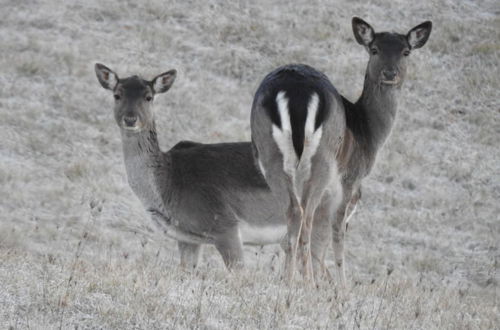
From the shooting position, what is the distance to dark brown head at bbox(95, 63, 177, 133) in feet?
31.1

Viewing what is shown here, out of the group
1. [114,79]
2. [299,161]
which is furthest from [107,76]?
[299,161]

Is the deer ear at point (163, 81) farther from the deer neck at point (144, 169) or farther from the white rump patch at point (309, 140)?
the white rump patch at point (309, 140)

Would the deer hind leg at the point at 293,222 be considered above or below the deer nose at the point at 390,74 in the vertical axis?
below

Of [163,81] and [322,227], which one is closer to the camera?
[322,227]

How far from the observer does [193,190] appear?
969 cm

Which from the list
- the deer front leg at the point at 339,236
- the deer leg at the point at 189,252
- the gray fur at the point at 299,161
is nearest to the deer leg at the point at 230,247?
the deer leg at the point at 189,252

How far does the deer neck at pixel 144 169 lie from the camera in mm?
9594

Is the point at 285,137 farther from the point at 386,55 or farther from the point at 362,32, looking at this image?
the point at 362,32

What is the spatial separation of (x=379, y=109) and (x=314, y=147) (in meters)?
1.95

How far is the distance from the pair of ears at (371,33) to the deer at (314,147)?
1.00ft

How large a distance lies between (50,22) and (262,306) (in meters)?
19.1

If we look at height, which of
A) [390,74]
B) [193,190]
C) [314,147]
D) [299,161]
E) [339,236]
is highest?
[390,74]

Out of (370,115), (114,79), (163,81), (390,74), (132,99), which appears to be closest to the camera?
(390,74)

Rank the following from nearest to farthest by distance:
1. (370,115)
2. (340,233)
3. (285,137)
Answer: (285,137) → (340,233) → (370,115)
